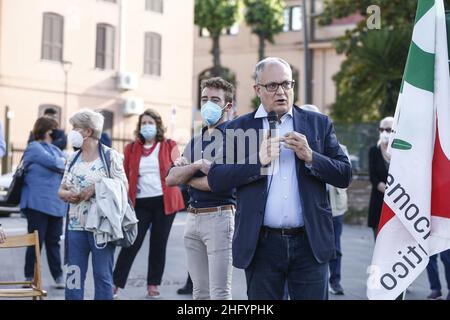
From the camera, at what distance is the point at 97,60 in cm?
3167

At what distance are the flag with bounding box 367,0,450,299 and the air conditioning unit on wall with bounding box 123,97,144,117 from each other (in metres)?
28.6

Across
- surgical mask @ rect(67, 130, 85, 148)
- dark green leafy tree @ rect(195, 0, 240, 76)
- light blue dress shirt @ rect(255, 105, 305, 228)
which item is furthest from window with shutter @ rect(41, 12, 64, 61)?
light blue dress shirt @ rect(255, 105, 305, 228)

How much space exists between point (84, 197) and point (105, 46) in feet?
85.3

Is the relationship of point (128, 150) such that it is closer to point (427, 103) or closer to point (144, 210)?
point (144, 210)

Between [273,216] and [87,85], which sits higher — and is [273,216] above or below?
below

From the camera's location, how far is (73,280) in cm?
632

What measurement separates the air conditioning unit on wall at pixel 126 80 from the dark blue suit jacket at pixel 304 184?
2802 centimetres

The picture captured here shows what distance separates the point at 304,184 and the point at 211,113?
1479 mm

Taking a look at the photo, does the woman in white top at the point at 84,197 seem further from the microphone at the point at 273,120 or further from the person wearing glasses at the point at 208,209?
the microphone at the point at 273,120

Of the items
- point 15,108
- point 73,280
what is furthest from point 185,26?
point 73,280

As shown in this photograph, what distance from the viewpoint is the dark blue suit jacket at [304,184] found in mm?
4070

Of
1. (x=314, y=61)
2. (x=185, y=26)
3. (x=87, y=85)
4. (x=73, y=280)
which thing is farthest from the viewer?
(x=314, y=61)

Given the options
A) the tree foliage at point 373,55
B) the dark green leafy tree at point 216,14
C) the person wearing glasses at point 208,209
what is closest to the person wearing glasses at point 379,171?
the person wearing glasses at point 208,209

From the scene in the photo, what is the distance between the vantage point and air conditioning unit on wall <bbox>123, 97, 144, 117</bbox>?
106 ft
